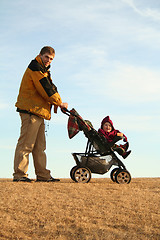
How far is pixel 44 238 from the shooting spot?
10.8ft

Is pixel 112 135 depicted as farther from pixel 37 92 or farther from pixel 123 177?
Answer: pixel 37 92

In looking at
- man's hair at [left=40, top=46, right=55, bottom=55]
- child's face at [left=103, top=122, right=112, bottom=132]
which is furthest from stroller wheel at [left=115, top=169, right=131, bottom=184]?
man's hair at [left=40, top=46, right=55, bottom=55]

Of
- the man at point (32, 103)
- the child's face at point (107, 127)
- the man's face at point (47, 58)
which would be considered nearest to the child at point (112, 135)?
the child's face at point (107, 127)

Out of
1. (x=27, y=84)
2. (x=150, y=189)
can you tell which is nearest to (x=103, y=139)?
(x=150, y=189)

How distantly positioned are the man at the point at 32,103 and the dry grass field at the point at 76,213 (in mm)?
741

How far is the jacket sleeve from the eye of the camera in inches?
226

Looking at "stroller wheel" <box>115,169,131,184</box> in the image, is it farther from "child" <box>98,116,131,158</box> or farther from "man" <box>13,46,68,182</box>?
"man" <box>13,46,68,182</box>

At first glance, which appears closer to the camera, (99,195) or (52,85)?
(99,195)

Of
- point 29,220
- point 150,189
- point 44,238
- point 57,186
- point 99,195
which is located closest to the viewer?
point 44,238

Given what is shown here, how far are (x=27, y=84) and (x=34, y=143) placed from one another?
110 cm

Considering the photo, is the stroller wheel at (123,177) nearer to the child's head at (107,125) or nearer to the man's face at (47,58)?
the child's head at (107,125)

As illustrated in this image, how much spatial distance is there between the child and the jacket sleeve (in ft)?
3.90

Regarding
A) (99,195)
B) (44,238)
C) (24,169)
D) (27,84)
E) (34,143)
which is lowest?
(44,238)

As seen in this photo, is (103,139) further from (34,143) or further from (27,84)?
(27,84)
